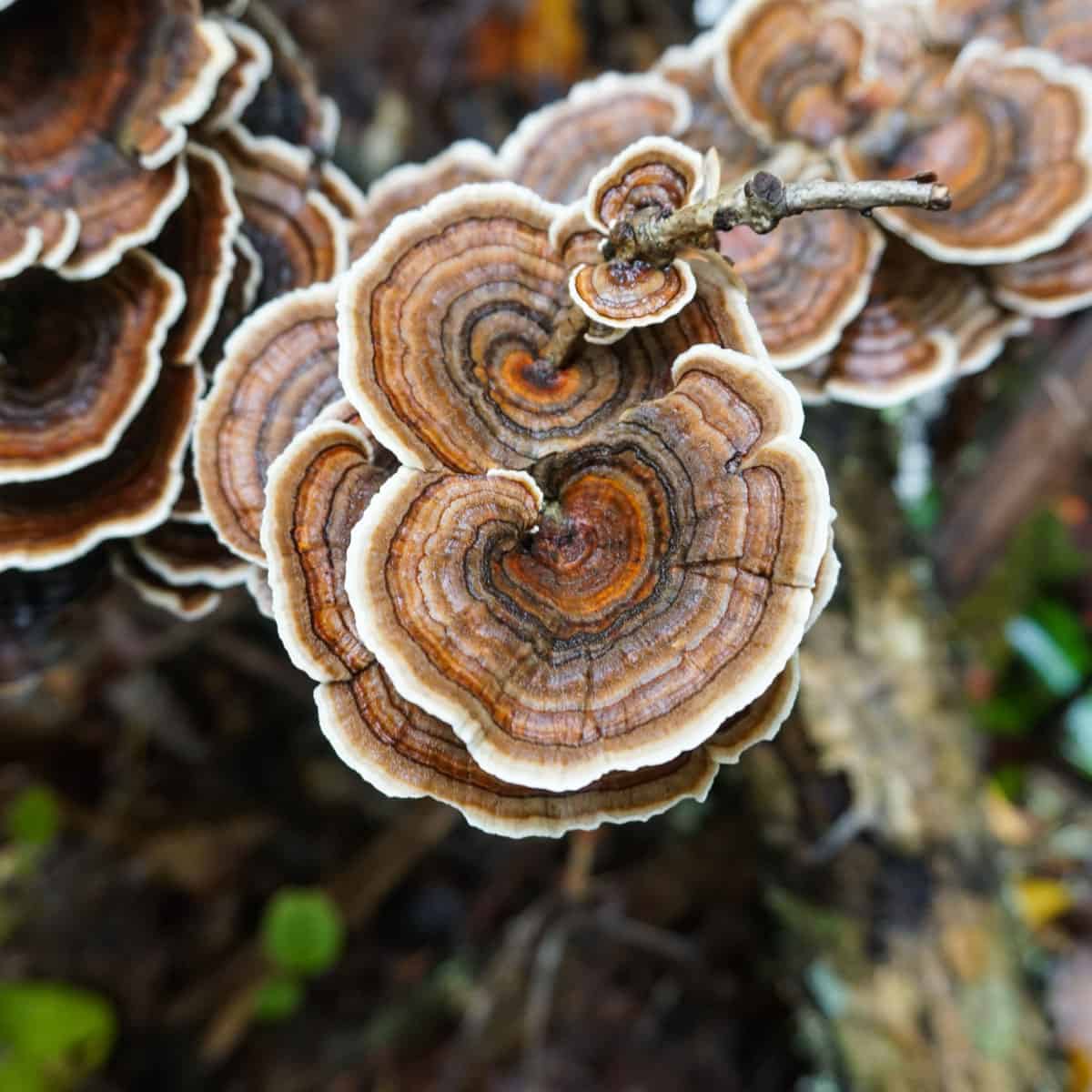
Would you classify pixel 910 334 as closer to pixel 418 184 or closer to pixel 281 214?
pixel 418 184

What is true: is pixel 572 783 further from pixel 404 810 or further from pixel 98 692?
pixel 98 692

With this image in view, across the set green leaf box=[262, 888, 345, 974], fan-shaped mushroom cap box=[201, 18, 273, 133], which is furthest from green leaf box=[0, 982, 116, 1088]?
fan-shaped mushroom cap box=[201, 18, 273, 133]

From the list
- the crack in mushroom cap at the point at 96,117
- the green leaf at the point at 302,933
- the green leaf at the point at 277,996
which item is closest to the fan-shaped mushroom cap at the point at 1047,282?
the crack in mushroom cap at the point at 96,117

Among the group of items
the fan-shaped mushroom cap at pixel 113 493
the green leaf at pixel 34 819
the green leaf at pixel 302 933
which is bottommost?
the green leaf at pixel 302 933

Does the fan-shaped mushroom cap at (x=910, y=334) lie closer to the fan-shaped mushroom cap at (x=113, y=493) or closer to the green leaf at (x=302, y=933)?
the fan-shaped mushroom cap at (x=113, y=493)

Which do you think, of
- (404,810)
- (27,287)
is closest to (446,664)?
(27,287)

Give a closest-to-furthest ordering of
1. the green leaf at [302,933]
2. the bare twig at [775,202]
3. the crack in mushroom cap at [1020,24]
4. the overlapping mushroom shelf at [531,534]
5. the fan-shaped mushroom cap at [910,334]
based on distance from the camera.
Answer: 1. the bare twig at [775,202]
2. the overlapping mushroom shelf at [531,534]
3. the fan-shaped mushroom cap at [910,334]
4. the crack in mushroom cap at [1020,24]
5. the green leaf at [302,933]
